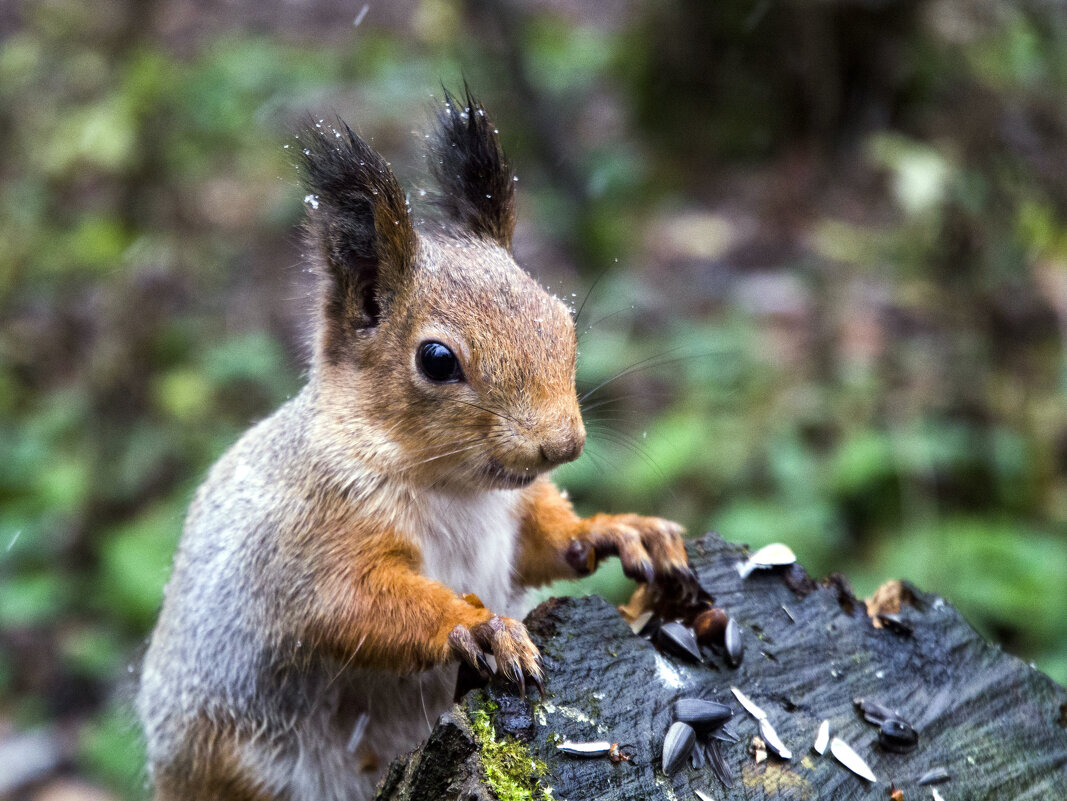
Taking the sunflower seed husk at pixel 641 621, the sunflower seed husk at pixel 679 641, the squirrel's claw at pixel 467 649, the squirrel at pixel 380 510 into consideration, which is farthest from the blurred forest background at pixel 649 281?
the sunflower seed husk at pixel 679 641

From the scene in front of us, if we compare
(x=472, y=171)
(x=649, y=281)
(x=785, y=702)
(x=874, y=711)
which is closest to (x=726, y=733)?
(x=785, y=702)

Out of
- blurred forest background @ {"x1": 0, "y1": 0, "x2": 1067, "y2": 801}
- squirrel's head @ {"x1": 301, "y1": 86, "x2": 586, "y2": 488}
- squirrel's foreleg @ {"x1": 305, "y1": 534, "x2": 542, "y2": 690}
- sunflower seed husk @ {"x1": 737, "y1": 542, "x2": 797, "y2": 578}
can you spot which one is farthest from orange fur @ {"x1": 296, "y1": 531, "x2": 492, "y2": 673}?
blurred forest background @ {"x1": 0, "y1": 0, "x2": 1067, "y2": 801}

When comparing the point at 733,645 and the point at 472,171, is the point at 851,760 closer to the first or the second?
the point at 733,645

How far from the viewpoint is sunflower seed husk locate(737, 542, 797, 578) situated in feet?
7.54

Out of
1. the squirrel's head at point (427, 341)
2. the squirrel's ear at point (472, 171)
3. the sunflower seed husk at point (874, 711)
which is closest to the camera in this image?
the sunflower seed husk at point (874, 711)

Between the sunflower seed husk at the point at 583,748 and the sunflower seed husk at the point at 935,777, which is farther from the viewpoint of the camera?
the sunflower seed husk at the point at 935,777

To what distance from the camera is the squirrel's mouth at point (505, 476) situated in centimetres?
220

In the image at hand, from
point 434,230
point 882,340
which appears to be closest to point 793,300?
point 882,340

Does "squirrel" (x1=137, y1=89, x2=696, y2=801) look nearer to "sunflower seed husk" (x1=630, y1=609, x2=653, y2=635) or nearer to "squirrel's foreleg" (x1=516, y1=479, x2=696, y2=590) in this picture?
"squirrel's foreleg" (x1=516, y1=479, x2=696, y2=590)

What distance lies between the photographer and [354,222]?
2.38m

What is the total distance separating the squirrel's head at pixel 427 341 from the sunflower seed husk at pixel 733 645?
0.50m

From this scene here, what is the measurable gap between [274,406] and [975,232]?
12.5 feet

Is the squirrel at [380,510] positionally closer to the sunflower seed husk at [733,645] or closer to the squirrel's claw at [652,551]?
the squirrel's claw at [652,551]

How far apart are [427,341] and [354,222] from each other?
1.15ft
